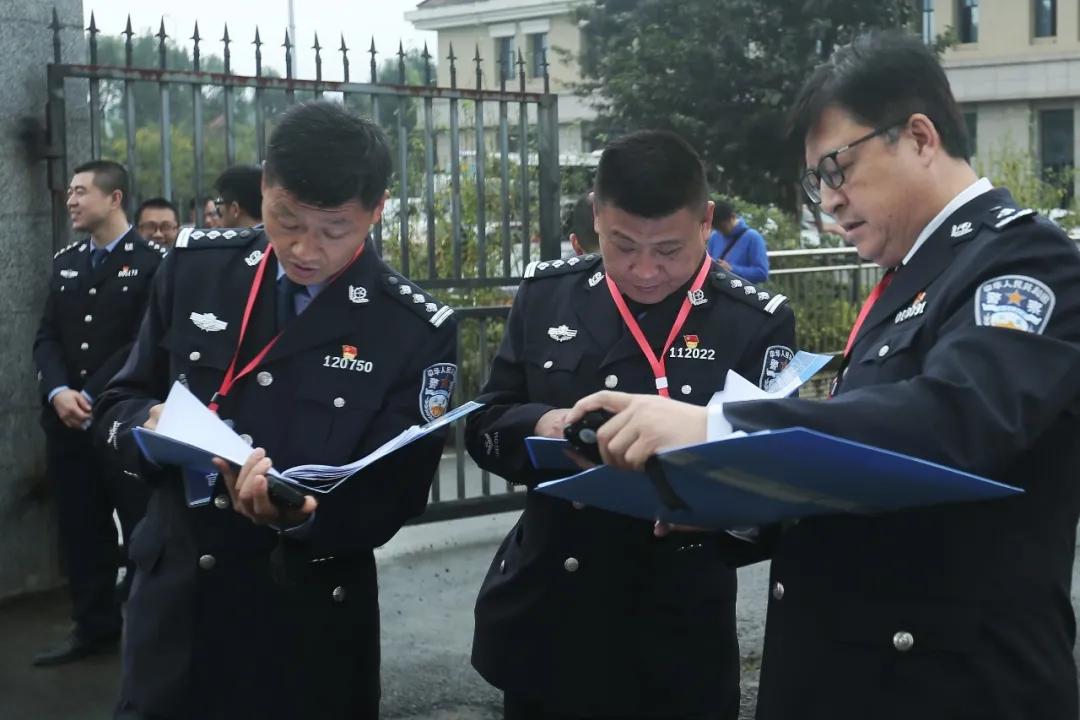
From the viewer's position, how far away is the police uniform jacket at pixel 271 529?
105 inches

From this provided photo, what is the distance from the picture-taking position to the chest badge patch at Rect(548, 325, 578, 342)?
10.4 ft

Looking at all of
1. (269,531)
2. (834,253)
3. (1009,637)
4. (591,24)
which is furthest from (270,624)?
(591,24)

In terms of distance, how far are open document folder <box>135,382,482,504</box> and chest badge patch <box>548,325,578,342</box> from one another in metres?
0.63

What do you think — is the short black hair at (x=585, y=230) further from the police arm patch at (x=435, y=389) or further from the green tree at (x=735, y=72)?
the green tree at (x=735, y=72)

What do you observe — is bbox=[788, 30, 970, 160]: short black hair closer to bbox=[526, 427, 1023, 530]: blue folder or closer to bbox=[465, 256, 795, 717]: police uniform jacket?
bbox=[526, 427, 1023, 530]: blue folder

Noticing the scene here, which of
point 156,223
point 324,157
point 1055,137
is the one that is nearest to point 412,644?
point 156,223

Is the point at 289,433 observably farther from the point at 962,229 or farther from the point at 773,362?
the point at 962,229

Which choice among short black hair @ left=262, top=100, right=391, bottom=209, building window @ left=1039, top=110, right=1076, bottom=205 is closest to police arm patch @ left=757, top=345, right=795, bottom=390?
short black hair @ left=262, top=100, right=391, bottom=209

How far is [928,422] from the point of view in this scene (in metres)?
1.92

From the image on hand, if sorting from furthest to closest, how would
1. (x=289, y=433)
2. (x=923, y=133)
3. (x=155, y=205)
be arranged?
(x=155, y=205) → (x=289, y=433) → (x=923, y=133)

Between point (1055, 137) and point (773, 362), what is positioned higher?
point (1055, 137)

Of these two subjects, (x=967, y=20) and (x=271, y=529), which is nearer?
(x=271, y=529)

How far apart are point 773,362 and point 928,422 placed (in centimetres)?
122

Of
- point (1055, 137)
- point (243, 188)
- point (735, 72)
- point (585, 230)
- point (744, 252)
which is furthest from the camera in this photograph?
point (1055, 137)
